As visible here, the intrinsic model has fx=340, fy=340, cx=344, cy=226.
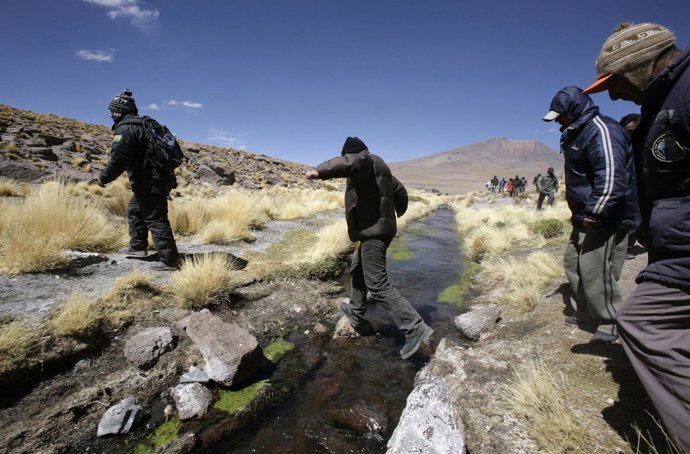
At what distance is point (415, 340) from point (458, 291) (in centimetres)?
331

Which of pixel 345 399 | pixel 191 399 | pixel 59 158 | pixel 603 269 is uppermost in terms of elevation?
pixel 59 158

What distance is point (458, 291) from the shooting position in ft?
22.1

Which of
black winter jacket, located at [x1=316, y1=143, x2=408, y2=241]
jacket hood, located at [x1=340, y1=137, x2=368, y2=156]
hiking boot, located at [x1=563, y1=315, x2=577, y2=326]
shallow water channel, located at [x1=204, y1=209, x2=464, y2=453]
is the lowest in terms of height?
shallow water channel, located at [x1=204, y1=209, x2=464, y2=453]

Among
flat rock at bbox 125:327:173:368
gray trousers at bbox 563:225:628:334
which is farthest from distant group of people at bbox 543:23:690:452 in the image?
flat rock at bbox 125:327:173:368

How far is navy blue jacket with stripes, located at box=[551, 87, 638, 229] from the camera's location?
9.10 feet

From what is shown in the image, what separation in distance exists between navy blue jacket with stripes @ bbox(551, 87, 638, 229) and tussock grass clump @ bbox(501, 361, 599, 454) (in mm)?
1460

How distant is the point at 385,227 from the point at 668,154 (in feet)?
8.13

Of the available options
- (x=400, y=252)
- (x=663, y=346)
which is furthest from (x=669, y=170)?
(x=400, y=252)

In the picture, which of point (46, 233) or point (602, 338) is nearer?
point (602, 338)

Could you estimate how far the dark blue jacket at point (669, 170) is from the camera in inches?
54.2

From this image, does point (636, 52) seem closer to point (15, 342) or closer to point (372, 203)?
point (372, 203)

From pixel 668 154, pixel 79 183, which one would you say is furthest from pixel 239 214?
pixel 668 154

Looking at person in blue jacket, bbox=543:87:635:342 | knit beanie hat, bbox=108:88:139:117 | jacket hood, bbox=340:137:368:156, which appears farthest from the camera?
knit beanie hat, bbox=108:88:139:117

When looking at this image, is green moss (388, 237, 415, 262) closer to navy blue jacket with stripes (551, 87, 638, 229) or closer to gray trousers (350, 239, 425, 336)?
gray trousers (350, 239, 425, 336)
